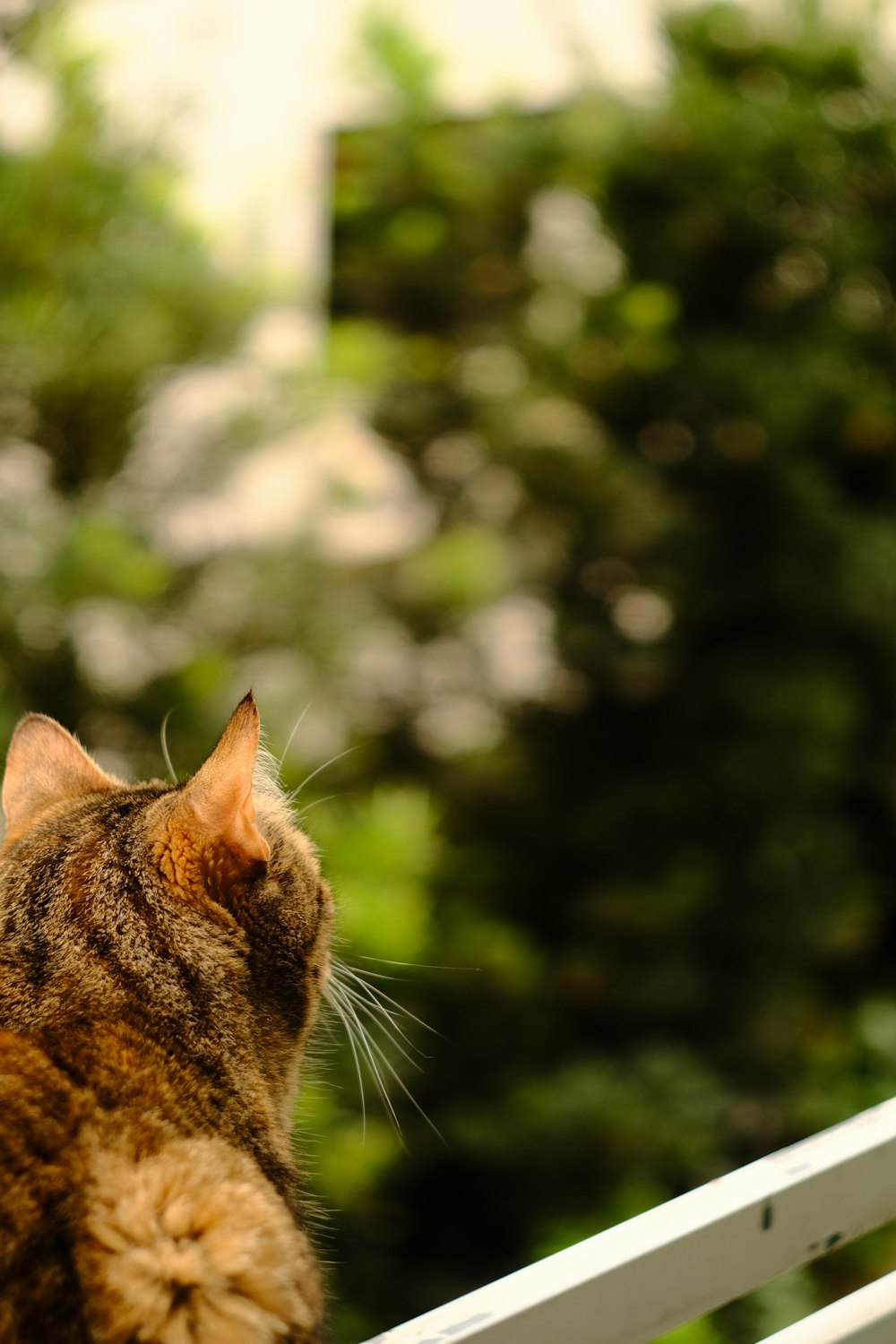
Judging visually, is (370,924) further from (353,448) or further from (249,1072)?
(353,448)

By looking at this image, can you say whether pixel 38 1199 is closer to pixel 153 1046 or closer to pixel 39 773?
pixel 153 1046

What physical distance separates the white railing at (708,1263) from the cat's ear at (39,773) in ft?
1.14

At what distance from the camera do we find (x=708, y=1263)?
1.67ft

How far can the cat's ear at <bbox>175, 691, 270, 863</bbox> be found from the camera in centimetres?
50

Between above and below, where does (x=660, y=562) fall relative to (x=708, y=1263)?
below

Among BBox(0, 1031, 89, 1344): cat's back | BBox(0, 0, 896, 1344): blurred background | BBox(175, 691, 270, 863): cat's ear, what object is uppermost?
BBox(175, 691, 270, 863): cat's ear

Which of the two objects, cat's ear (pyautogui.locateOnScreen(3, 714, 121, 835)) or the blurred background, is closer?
cat's ear (pyautogui.locateOnScreen(3, 714, 121, 835))

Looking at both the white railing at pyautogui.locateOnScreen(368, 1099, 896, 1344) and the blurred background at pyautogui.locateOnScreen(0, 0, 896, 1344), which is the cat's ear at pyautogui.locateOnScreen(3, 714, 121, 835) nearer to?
the white railing at pyautogui.locateOnScreen(368, 1099, 896, 1344)

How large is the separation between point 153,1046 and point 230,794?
0.38ft

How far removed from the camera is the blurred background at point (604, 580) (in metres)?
1.48

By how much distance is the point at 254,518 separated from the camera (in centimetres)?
126

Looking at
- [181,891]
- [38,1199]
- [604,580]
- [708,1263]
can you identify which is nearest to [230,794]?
[181,891]

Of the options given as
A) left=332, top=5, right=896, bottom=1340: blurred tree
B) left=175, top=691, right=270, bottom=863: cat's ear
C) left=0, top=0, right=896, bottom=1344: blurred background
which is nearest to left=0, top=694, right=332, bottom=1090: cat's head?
left=175, top=691, right=270, bottom=863: cat's ear

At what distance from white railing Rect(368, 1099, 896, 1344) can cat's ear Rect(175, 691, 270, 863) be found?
0.23 m
